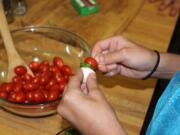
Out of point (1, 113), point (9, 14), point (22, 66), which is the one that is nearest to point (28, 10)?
point (9, 14)

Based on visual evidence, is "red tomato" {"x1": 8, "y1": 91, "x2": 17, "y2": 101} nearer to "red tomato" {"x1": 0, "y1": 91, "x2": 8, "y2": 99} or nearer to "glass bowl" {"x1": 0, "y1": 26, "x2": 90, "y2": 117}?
"red tomato" {"x1": 0, "y1": 91, "x2": 8, "y2": 99}

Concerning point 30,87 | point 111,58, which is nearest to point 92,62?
point 111,58

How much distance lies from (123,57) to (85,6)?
1.23ft

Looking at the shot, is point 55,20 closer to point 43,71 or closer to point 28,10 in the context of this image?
point 28,10

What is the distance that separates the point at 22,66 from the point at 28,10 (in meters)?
0.35

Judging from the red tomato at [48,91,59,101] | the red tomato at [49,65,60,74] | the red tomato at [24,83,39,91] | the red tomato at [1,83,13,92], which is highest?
the red tomato at [49,65,60,74]

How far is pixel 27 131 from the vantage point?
852 millimetres

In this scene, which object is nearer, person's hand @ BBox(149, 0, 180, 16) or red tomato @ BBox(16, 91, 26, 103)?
red tomato @ BBox(16, 91, 26, 103)

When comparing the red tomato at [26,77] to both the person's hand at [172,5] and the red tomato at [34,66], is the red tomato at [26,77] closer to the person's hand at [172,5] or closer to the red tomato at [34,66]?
the red tomato at [34,66]

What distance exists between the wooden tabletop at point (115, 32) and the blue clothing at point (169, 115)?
21cm

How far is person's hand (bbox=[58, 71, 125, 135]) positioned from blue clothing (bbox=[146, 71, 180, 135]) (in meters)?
0.08

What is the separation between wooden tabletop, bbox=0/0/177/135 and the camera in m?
0.87

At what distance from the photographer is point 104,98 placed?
2.35 ft

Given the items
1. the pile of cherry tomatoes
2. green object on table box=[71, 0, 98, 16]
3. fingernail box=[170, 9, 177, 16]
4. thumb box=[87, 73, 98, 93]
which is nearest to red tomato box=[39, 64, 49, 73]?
the pile of cherry tomatoes
